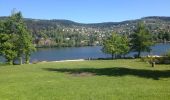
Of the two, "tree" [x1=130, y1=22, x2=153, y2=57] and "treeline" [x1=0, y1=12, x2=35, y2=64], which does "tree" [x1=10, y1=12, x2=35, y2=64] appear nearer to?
"treeline" [x1=0, y1=12, x2=35, y2=64]

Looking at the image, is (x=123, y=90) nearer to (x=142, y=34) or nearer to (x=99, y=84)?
(x=99, y=84)

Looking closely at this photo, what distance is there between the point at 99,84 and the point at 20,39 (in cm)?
4578

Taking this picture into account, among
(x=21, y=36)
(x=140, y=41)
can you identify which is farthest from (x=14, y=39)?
(x=140, y=41)

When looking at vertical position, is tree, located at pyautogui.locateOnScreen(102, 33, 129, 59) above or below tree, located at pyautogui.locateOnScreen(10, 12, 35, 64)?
below

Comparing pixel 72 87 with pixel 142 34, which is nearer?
pixel 72 87

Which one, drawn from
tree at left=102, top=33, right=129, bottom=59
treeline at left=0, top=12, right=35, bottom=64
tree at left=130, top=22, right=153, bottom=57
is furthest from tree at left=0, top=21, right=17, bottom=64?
tree at left=130, top=22, right=153, bottom=57

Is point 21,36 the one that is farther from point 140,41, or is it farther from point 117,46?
point 140,41

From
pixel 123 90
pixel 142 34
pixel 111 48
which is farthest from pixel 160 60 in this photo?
pixel 123 90

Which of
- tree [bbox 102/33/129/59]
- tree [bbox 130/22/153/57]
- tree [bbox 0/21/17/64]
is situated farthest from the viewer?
tree [bbox 102/33/129/59]

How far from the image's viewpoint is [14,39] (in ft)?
238

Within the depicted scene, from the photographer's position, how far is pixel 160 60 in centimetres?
6012

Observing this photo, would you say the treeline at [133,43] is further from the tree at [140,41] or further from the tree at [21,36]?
the tree at [21,36]

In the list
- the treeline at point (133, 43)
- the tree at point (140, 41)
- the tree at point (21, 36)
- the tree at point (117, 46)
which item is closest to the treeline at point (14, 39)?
the tree at point (21, 36)

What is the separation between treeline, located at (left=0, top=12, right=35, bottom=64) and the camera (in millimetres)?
69750
